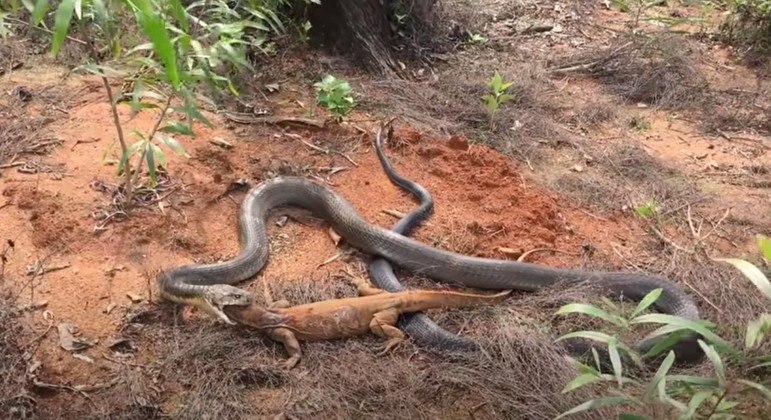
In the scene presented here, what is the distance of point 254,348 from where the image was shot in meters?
3.68

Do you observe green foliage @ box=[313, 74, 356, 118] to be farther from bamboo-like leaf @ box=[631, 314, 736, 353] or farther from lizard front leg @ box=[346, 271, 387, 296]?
bamboo-like leaf @ box=[631, 314, 736, 353]

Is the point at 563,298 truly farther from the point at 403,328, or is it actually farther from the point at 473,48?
the point at 473,48

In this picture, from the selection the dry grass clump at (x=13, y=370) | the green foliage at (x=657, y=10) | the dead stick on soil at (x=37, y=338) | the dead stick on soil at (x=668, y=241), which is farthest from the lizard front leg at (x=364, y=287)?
the green foliage at (x=657, y=10)

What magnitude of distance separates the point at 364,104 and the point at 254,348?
3028 mm

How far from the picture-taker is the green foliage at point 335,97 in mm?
5746

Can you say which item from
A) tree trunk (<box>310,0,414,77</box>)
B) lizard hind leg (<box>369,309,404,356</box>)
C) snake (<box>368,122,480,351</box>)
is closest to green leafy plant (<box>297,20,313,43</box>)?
tree trunk (<box>310,0,414,77</box>)

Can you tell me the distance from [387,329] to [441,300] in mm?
394

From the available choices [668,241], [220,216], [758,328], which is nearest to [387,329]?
[220,216]

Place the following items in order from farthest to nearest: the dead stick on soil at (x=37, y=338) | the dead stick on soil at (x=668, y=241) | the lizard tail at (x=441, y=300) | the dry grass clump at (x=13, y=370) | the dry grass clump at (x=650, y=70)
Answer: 1. the dry grass clump at (x=650, y=70)
2. the dead stick on soil at (x=668, y=241)
3. the lizard tail at (x=441, y=300)
4. the dead stick on soil at (x=37, y=338)
5. the dry grass clump at (x=13, y=370)

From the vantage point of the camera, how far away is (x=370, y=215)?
4871 millimetres

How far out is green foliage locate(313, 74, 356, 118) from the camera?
575cm

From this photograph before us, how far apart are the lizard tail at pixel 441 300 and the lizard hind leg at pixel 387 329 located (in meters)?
0.12

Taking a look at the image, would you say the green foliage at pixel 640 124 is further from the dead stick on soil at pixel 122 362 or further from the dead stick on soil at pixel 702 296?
the dead stick on soil at pixel 122 362

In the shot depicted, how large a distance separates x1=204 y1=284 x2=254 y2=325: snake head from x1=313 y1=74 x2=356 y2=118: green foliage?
2.45 m
